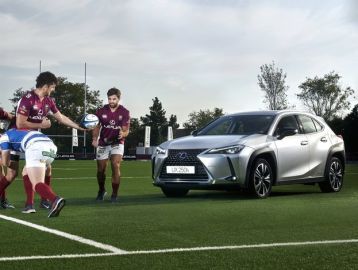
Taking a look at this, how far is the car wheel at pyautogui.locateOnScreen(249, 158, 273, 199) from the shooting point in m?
11.3

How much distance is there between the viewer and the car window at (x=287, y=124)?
12.3 meters

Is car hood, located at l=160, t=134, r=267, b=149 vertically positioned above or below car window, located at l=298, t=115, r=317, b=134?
below

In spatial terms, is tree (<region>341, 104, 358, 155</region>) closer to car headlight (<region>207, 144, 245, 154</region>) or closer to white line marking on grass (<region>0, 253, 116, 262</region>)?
car headlight (<region>207, 144, 245, 154</region>)

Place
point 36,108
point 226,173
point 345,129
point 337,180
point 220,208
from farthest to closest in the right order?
point 345,129 → point 337,180 → point 226,173 → point 220,208 → point 36,108

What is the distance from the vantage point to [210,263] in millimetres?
5172

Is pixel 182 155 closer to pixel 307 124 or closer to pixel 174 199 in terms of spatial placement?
pixel 174 199

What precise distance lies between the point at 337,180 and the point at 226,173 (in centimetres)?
333

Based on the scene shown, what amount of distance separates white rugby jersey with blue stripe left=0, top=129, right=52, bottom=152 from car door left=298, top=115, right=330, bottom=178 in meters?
5.80

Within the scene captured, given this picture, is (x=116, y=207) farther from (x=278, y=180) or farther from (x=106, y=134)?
(x=278, y=180)

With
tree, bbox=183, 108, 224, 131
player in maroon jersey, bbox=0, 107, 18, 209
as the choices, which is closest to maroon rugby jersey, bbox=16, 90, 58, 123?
player in maroon jersey, bbox=0, 107, 18, 209

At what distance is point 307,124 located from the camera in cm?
1308

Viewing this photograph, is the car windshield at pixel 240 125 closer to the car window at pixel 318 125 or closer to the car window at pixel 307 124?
the car window at pixel 307 124

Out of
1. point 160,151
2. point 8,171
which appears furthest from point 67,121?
point 160,151

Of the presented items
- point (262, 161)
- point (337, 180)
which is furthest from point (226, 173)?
point (337, 180)
